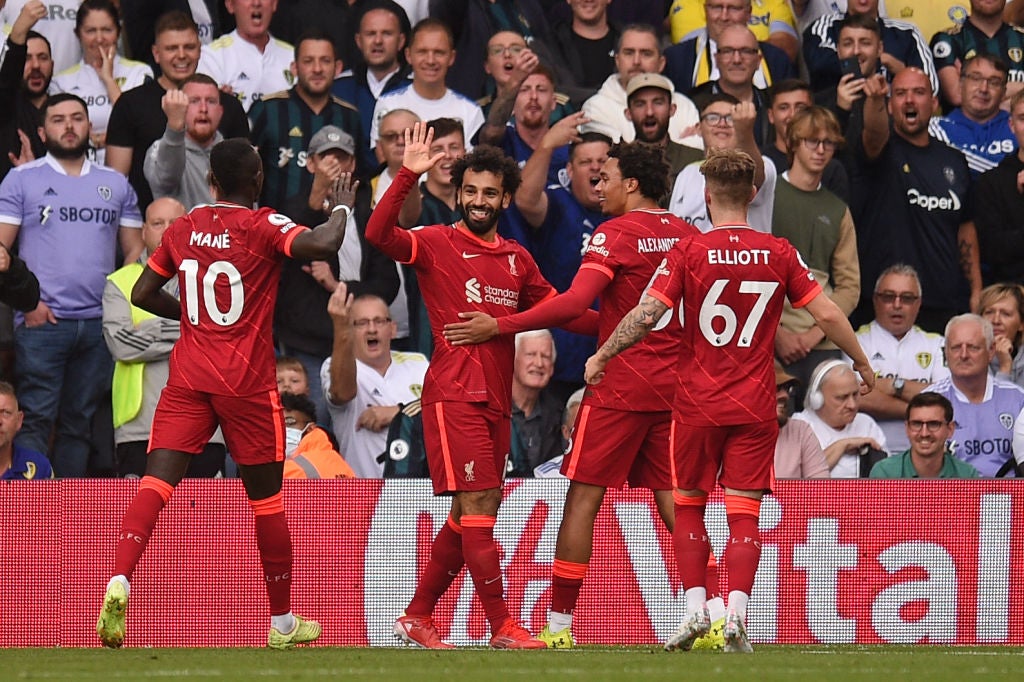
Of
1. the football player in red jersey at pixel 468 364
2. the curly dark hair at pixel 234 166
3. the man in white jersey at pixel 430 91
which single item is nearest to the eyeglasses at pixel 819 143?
the man in white jersey at pixel 430 91

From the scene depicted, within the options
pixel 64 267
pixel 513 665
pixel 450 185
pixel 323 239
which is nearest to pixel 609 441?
pixel 323 239

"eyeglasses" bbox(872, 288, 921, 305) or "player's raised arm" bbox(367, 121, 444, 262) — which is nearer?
"player's raised arm" bbox(367, 121, 444, 262)

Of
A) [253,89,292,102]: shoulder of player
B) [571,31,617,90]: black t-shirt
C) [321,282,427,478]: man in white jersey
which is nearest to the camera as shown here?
[321,282,427,478]: man in white jersey

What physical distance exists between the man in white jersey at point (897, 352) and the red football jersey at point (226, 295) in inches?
205

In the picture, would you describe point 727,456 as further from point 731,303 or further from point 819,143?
point 819,143

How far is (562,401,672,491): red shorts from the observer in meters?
8.72

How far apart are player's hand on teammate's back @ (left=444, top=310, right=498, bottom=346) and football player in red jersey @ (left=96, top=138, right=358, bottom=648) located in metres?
0.70

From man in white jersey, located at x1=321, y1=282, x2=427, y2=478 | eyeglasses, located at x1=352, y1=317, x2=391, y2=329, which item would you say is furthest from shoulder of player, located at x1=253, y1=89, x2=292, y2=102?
eyeglasses, located at x1=352, y1=317, x2=391, y2=329

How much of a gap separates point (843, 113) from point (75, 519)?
260 inches

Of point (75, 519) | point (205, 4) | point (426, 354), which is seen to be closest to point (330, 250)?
point (75, 519)

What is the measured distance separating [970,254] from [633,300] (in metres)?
5.21

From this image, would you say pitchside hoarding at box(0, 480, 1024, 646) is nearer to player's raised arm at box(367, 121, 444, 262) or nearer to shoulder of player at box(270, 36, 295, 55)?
player's raised arm at box(367, 121, 444, 262)

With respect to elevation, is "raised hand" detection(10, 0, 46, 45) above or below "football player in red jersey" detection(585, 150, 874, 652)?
above

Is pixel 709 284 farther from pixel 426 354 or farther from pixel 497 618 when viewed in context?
pixel 426 354
